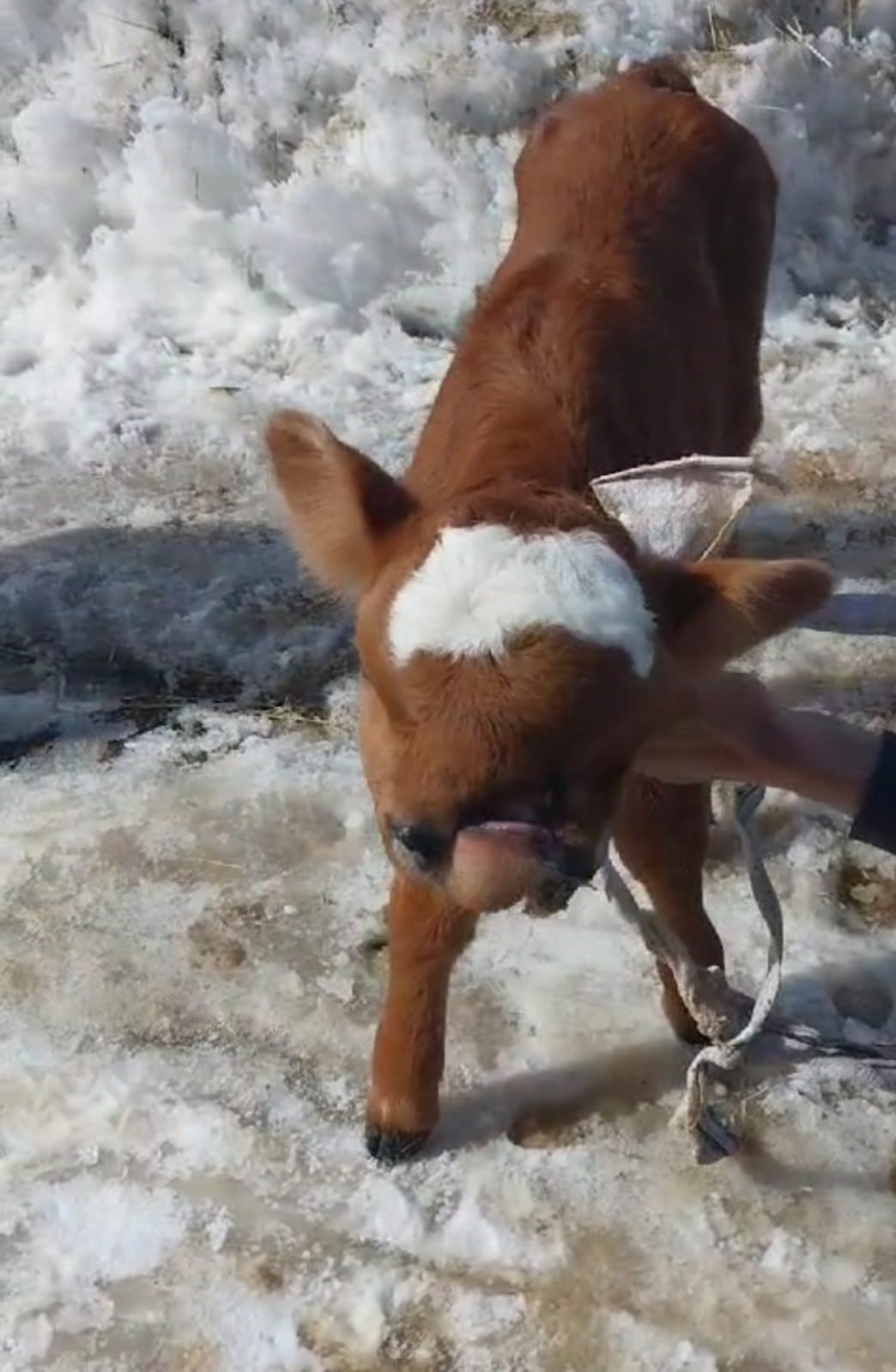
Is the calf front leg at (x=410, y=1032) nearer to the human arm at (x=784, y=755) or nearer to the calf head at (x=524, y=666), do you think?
the human arm at (x=784, y=755)

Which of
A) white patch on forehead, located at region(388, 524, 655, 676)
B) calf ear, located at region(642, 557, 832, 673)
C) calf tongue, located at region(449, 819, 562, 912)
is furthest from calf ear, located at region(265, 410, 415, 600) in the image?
calf tongue, located at region(449, 819, 562, 912)

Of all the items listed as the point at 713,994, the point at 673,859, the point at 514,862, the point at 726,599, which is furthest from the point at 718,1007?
the point at 514,862

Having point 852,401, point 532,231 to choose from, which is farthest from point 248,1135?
point 852,401

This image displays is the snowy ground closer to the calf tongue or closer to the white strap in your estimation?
the white strap

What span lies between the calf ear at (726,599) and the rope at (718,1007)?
1.88ft

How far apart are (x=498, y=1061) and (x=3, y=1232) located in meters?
0.91

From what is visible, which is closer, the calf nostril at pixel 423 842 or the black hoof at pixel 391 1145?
the calf nostril at pixel 423 842

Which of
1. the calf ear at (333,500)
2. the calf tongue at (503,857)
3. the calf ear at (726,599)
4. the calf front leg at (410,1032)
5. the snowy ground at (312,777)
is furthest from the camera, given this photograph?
the calf front leg at (410,1032)

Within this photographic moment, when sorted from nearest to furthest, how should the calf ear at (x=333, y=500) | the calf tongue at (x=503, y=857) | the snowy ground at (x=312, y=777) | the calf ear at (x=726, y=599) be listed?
1. the calf tongue at (x=503, y=857)
2. the calf ear at (x=726, y=599)
3. the calf ear at (x=333, y=500)
4. the snowy ground at (x=312, y=777)

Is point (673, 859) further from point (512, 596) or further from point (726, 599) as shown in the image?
point (512, 596)

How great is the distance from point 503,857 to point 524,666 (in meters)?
0.22

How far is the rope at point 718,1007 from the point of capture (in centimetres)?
277

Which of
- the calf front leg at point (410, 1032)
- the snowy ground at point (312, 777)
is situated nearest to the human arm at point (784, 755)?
the calf front leg at point (410, 1032)

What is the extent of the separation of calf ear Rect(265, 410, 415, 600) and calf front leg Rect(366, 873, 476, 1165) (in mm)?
681
